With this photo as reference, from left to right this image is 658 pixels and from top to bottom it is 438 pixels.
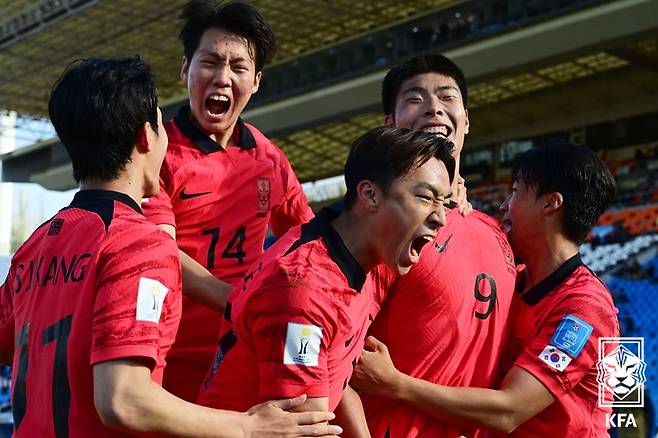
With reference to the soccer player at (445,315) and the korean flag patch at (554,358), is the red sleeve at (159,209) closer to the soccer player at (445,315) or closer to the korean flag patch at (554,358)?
the soccer player at (445,315)

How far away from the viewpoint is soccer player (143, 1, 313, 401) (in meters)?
3.23

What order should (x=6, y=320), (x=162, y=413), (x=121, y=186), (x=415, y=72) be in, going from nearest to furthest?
(x=162, y=413) → (x=121, y=186) → (x=6, y=320) → (x=415, y=72)

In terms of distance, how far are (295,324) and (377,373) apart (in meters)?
0.63

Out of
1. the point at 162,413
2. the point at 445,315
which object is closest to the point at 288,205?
the point at 445,315

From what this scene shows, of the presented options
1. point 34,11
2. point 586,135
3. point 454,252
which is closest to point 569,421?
point 454,252

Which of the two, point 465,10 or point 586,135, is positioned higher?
point 465,10

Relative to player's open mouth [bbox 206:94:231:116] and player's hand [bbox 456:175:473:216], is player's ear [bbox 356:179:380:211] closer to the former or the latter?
player's hand [bbox 456:175:473:216]

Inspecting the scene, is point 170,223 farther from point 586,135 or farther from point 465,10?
point 586,135

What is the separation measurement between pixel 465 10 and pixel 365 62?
3.28m

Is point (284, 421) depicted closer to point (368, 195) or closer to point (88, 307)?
point (88, 307)

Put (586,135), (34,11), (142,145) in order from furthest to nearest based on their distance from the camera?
(34,11) → (586,135) → (142,145)

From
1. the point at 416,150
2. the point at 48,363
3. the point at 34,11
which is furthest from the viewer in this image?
the point at 34,11

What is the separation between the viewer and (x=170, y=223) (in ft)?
9.92

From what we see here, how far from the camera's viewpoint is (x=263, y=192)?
3.46m
